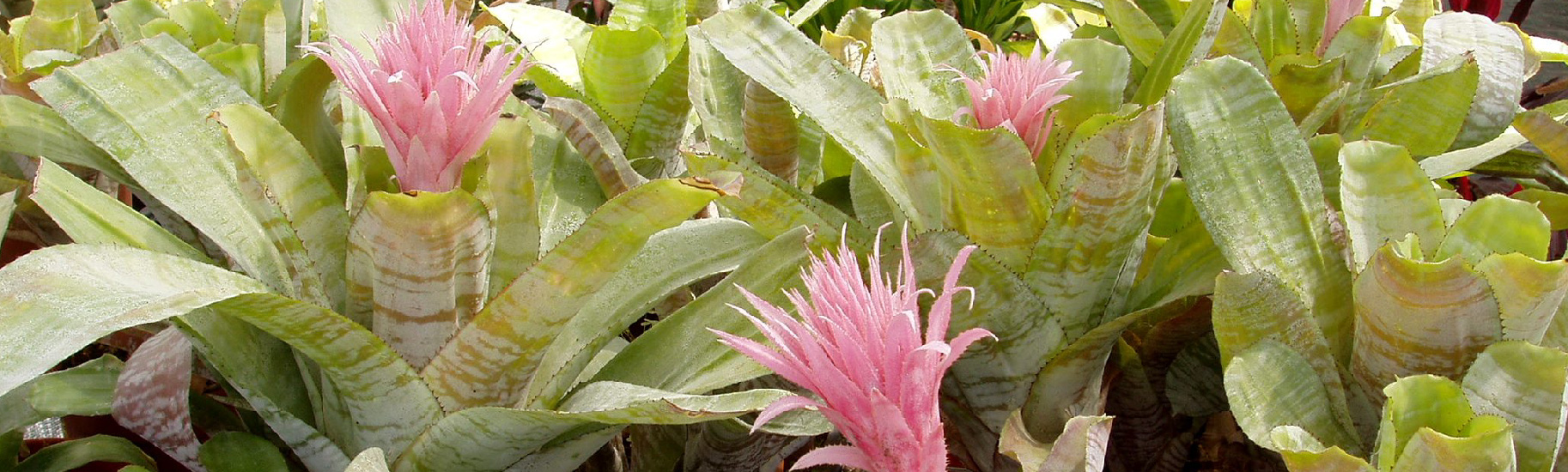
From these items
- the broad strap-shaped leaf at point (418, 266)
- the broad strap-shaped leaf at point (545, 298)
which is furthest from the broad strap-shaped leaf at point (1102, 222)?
the broad strap-shaped leaf at point (418, 266)

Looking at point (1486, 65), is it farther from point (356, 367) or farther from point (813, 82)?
point (356, 367)

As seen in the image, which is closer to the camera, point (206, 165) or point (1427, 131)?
point (206, 165)

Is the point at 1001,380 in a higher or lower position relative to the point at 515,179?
lower

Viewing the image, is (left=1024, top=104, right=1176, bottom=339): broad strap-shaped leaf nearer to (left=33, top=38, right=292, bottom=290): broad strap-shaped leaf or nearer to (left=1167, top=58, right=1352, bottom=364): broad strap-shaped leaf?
(left=1167, top=58, right=1352, bottom=364): broad strap-shaped leaf

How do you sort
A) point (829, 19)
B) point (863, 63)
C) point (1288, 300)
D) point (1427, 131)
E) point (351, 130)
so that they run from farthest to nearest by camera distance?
point (829, 19), point (863, 63), point (1427, 131), point (351, 130), point (1288, 300)

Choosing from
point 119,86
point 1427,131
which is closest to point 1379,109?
point 1427,131

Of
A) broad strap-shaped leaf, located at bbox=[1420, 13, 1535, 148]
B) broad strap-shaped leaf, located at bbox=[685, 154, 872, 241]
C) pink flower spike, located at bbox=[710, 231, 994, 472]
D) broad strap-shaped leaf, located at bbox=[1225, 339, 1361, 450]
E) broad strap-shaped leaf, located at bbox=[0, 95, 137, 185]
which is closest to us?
pink flower spike, located at bbox=[710, 231, 994, 472]

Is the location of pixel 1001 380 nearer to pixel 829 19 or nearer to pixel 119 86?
pixel 119 86

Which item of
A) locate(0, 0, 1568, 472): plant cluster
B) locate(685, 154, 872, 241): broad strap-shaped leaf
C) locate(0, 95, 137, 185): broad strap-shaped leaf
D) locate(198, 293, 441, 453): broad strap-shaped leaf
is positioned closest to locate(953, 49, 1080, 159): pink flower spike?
locate(0, 0, 1568, 472): plant cluster
